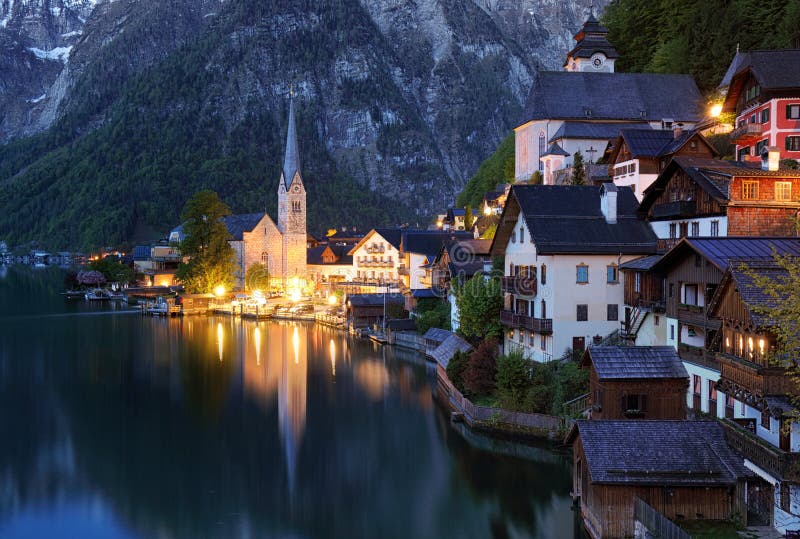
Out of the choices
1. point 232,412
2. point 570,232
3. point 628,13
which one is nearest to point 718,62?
point 628,13

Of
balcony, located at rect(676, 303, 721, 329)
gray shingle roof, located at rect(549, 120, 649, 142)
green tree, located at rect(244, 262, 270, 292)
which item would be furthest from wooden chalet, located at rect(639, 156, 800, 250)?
green tree, located at rect(244, 262, 270, 292)

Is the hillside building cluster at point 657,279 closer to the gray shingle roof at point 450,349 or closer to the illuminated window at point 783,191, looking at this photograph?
the illuminated window at point 783,191

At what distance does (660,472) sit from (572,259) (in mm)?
14982

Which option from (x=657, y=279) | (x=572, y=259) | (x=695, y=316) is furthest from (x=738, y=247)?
(x=572, y=259)

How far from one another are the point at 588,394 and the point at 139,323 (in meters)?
56.6

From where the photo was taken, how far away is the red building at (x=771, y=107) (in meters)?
39.1

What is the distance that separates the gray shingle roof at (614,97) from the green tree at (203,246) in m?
43.6

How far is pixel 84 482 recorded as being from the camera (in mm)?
28703

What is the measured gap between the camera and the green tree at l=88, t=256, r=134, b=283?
112 metres

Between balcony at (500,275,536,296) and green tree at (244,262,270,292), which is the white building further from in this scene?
green tree at (244,262,270,292)

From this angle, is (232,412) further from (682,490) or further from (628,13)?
(628,13)

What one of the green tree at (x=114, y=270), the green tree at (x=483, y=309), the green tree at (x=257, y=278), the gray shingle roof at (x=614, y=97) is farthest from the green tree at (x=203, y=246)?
the green tree at (x=483, y=309)

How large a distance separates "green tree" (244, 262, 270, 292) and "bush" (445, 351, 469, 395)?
62988 mm

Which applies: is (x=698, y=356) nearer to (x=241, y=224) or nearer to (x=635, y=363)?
(x=635, y=363)
